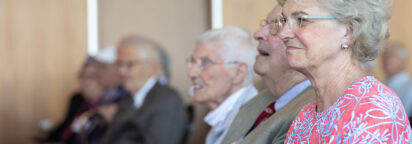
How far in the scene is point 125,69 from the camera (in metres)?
3.82

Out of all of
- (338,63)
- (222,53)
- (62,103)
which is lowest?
(62,103)

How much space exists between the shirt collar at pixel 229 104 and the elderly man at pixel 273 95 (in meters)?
0.32

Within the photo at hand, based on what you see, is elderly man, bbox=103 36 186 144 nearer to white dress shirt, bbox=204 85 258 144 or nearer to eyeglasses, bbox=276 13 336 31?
white dress shirt, bbox=204 85 258 144

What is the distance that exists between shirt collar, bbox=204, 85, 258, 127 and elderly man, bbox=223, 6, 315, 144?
319 millimetres

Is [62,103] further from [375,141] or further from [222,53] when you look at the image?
[375,141]

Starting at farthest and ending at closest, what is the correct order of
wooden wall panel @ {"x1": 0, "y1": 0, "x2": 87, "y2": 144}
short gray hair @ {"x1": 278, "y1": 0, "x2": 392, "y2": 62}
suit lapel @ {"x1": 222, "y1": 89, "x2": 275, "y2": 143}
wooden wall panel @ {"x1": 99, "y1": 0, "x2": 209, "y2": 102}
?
wooden wall panel @ {"x1": 0, "y1": 0, "x2": 87, "y2": 144} → wooden wall panel @ {"x1": 99, "y1": 0, "x2": 209, "y2": 102} → suit lapel @ {"x1": 222, "y1": 89, "x2": 275, "y2": 143} → short gray hair @ {"x1": 278, "y1": 0, "x2": 392, "y2": 62}

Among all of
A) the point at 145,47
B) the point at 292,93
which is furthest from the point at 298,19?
the point at 145,47

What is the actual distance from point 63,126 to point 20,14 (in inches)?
59.8

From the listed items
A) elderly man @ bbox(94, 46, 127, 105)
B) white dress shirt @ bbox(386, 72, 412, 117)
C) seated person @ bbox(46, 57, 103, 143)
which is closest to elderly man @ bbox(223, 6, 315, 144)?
elderly man @ bbox(94, 46, 127, 105)

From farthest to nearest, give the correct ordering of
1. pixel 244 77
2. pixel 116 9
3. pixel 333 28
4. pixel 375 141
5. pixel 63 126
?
pixel 116 9, pixel 63 126, pixel 244 77, pixel 333 28, pixel 375 141

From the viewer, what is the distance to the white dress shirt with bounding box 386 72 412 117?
15.1 ft

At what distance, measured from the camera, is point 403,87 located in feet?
16.1

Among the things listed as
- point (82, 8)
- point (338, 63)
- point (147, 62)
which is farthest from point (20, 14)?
point (338, 63)

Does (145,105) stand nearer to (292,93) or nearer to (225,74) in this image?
(225,74)
